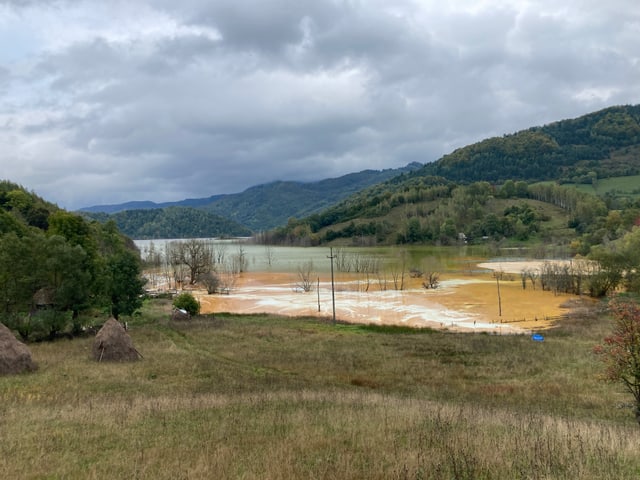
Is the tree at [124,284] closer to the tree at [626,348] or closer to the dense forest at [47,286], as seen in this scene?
the dense forest at [47,286]

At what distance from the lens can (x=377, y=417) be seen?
36.7 feet

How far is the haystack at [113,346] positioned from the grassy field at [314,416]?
842 mm

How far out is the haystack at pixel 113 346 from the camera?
2599cm

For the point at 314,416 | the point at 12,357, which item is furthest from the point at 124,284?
the point at 314,416

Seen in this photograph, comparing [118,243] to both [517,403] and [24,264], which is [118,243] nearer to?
[24,264]

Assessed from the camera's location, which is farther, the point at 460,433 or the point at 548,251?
the point at 548,251

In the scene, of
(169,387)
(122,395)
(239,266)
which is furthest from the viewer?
(239,266)

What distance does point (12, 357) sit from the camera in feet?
70.5

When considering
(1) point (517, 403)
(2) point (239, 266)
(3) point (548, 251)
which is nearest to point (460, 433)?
(1) point (517, 403)

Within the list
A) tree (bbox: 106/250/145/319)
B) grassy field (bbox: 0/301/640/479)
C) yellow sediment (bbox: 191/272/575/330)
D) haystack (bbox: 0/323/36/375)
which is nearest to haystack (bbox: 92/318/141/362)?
grassy field (bbox: 0/301/640/479)

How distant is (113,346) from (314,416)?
19.6 m

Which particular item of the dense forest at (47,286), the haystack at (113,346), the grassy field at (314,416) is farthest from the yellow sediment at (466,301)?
the haystack at (113,346)

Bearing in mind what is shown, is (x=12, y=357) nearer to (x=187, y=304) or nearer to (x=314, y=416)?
(x=314, y=416)

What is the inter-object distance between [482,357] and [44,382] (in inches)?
1064
